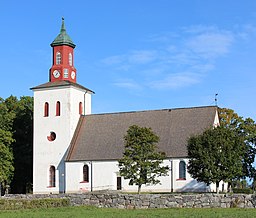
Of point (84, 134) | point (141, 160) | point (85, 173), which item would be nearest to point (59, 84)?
point (84, 134)

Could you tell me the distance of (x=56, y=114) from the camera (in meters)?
57.2

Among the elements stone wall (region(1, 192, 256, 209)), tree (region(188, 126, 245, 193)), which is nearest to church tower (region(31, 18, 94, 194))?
tree (region(188, 126, 245, 193))

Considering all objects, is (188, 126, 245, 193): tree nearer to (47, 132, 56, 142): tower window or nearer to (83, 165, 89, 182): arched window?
(83, 165, 89, 182): arched window

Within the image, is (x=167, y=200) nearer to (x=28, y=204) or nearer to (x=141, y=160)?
(x=28, y=204)

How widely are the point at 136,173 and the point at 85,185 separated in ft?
37.8

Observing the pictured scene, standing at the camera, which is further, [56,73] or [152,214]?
[56,73]

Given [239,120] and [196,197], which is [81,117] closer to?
[239,120]

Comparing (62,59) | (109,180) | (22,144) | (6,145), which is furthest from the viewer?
(22,144)

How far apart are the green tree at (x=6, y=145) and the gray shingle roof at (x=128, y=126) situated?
681 centimetres

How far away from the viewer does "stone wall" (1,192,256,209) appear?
2925 cm

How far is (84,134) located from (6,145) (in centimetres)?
898

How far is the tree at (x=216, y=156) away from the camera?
41562mm

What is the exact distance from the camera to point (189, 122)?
172ft

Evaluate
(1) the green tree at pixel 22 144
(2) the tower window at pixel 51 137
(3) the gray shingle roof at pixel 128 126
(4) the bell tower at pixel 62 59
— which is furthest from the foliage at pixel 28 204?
(1) the green tree at pixel 22 144
